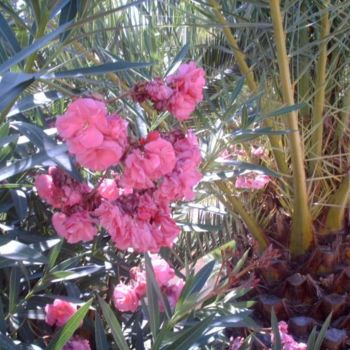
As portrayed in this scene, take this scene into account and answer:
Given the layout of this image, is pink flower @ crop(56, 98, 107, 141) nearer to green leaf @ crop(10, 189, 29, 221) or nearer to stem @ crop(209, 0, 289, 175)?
green leaf @ crop(10, 189, 29, 221)

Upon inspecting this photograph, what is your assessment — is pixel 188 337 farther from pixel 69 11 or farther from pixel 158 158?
pixel 69 11

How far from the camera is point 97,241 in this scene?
1.31m

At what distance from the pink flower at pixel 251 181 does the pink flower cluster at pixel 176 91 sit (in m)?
0.92

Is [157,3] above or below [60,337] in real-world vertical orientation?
above

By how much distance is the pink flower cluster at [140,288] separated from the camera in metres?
1.19

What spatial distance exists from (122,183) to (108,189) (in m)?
0.09

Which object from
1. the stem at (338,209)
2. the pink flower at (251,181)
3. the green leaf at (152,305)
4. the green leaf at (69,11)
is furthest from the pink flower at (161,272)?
the stem at (338,209)

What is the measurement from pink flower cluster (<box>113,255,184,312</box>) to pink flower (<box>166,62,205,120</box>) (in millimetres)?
395

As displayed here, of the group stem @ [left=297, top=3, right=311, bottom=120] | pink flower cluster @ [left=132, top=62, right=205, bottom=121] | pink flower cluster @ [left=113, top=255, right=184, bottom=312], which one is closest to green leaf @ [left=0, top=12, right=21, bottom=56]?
pink flower cluster @ [left=132, top=62, right=205, bottom=121]

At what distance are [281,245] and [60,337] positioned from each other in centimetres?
138

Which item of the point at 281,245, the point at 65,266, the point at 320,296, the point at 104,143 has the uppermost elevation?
the point at 104,143

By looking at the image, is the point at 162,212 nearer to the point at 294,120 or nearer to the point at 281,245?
the point at 294,120

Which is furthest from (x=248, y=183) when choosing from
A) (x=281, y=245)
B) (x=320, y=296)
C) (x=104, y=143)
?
(x=104, y=143)

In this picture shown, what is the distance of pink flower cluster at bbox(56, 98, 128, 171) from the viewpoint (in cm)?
82
